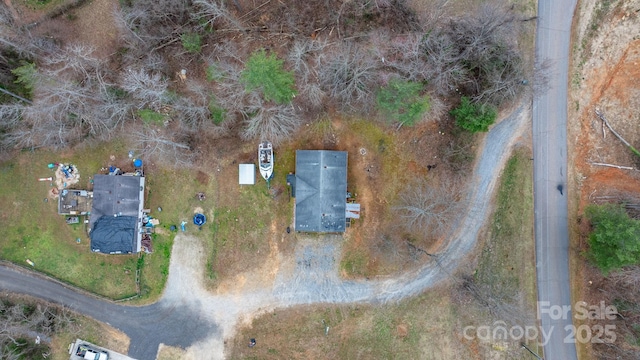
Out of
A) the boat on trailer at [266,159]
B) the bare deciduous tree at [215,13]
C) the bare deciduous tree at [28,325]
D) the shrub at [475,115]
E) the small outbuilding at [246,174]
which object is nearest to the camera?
the shrub at [475,115]

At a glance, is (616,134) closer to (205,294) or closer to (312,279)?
(312,279)

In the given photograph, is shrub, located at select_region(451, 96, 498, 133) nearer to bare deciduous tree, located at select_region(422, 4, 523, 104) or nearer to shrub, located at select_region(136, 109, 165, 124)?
bare deciduous tree, located at select_region(422, 4, 523, 104)

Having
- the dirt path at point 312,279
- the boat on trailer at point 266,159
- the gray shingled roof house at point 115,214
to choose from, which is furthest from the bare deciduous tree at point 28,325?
the boat on trailer at point 266,159

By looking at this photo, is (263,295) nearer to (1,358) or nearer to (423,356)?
(423,356)

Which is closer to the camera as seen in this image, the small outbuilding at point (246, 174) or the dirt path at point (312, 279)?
the small outbuilding at point (246, 174)

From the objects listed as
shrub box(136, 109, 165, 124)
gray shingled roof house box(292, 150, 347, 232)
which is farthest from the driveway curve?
shrub box(136, 109, 165, 124)

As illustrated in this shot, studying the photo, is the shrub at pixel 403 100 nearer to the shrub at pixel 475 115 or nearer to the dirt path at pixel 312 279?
the shrub at pixel 475 115

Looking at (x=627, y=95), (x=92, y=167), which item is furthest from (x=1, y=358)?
(x=627, y=95)
